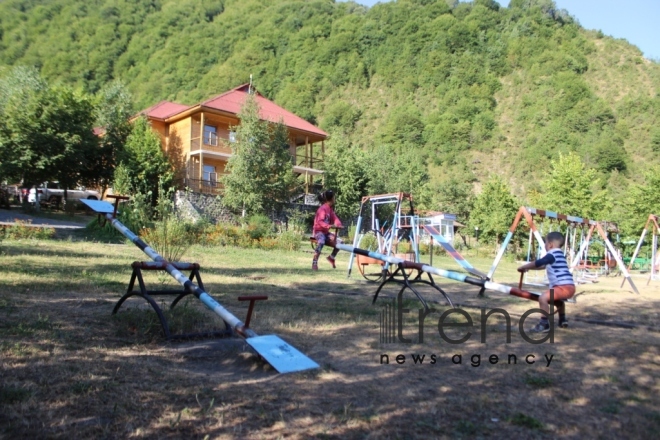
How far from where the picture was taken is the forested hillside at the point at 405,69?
74.3 m

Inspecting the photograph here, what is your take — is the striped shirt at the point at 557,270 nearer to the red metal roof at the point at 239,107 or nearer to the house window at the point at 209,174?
the red metal roof at the point at 239,107

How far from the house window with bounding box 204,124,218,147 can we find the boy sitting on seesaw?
31.2m

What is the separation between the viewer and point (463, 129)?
80438 millimetres

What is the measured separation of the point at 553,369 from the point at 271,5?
129728 mm

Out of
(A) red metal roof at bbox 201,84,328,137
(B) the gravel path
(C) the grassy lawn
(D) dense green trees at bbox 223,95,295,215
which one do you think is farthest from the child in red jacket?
(A) red metal roof at bbox 201,84,328,137

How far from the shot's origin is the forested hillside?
244 feet

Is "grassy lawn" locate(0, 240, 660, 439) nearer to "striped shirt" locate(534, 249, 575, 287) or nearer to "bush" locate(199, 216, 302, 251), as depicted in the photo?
"striped shirt" locate(534, 249, 575, 287)

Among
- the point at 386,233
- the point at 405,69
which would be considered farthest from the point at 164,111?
the point at 405,69

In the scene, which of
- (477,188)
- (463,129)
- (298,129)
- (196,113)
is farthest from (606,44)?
(196,113)

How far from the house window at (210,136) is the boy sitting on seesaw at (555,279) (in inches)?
1229

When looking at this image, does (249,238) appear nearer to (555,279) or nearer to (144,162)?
(555,279)

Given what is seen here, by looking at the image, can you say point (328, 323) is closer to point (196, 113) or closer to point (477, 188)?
point (196, 113)

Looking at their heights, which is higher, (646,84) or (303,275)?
(646,84)

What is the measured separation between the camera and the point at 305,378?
12.0ft
